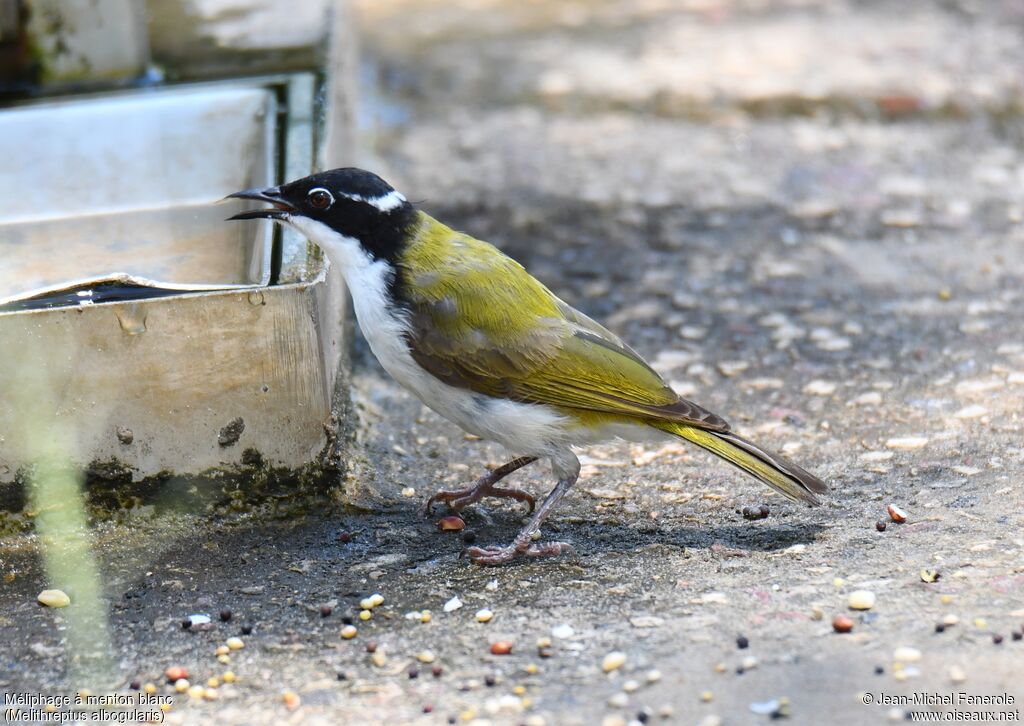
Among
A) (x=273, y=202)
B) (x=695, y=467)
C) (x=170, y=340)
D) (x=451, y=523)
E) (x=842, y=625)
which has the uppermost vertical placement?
(x=273, y=202)

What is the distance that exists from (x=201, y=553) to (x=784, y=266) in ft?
12.7

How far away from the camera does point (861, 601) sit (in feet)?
13.2

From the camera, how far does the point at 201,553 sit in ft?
15.3

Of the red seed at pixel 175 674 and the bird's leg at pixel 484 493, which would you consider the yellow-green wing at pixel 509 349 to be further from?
the red seed at pixel 175 674

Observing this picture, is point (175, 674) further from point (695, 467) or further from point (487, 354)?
point (695, 467)

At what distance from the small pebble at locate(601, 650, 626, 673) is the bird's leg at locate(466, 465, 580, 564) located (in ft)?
2.58

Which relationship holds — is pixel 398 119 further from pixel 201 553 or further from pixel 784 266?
pixel 201 553

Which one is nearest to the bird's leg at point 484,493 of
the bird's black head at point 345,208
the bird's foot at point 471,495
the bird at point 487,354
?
Result: the bird's foot at point 471,495

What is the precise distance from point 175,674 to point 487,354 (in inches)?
60.4

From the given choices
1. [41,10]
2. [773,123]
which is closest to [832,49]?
[773,123]

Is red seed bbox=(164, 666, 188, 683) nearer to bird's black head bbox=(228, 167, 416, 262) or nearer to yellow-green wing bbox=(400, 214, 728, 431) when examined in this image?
yellow-green wing bbox=(400, 214, 728, 431)

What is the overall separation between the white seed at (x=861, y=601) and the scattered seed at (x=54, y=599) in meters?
2.60

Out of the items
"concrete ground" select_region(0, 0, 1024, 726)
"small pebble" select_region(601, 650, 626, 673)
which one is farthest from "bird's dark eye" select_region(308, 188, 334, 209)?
"small pebble" select_region(601, 650, 626, 673)

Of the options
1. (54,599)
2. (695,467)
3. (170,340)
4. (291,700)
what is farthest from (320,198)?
(695,467)
